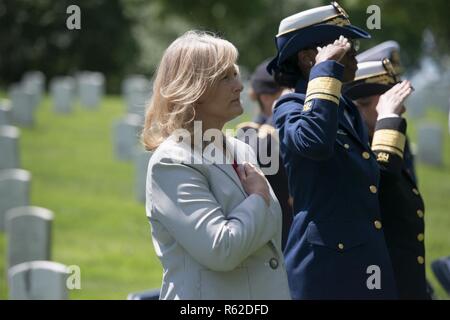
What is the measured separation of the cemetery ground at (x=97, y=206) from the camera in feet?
31.3

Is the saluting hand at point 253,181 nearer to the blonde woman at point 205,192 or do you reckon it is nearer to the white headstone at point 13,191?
the blonde woman at point 205,192

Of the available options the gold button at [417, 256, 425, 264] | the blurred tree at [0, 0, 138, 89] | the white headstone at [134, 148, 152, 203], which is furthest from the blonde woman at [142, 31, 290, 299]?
the blurred tree at [0, 0, 138, 89]

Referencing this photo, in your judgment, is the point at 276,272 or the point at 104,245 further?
the point at 104,245

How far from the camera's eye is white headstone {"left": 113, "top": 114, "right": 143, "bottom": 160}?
1669 cm

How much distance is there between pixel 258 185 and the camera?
376cm

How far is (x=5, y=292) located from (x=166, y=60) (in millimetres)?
5173

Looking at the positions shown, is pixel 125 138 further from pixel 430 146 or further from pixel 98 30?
pixel 98 30

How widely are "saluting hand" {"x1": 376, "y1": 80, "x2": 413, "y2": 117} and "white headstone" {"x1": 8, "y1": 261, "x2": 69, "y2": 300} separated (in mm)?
2651

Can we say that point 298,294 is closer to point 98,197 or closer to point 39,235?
point 39,235

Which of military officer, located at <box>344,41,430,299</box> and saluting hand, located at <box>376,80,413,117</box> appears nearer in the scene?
saluting hand, located at <box>376,80,413,117</box>

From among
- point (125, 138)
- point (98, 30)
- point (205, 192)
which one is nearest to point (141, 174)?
point (125, 138)

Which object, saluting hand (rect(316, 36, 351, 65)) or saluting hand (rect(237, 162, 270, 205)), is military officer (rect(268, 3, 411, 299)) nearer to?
saluting hand (rect(316, 36, 351, 65))

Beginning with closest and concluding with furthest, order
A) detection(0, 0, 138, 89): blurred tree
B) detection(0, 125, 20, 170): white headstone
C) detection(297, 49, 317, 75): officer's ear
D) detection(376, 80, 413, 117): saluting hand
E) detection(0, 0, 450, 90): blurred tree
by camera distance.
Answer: detection(297, 49, 317, 75): officer's ear
detection(376, 80, 413, 117): saluting hand
detection(0, 125, 20, 170): white headstone
detection(0, 0, 450, 90): blurred tree
detection(0, 0, 138, 89): blurred tree
